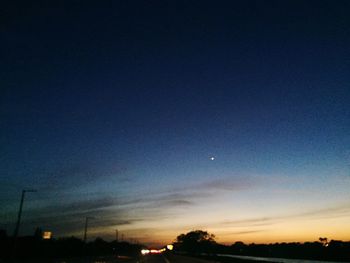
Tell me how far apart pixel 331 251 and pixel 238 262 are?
12663cm

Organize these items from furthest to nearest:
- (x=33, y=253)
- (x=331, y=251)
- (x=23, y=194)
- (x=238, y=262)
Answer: (x=331, y=251) < (x=33, y=253) < (x=238, y=262) < (x=23, y=194)

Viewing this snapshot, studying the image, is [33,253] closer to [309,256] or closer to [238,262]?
[238,262]

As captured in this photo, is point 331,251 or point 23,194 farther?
point 331,251

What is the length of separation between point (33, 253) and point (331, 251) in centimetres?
13651

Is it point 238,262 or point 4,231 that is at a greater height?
point 4,231

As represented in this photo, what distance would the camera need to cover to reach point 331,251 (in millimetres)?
181625

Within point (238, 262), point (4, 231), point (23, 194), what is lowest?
point (238, 262)

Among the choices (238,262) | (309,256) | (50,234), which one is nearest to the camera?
(238,262)

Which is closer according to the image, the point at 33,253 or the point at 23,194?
the point at 23,194

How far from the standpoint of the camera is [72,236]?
184250 millimetres

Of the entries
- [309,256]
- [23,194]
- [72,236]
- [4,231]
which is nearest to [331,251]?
[309,256]

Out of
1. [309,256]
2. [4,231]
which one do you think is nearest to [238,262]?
[4,231]

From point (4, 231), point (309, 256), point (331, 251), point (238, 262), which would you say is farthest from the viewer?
point (309, 256)

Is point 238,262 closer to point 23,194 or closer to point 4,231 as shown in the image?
point 23,194
